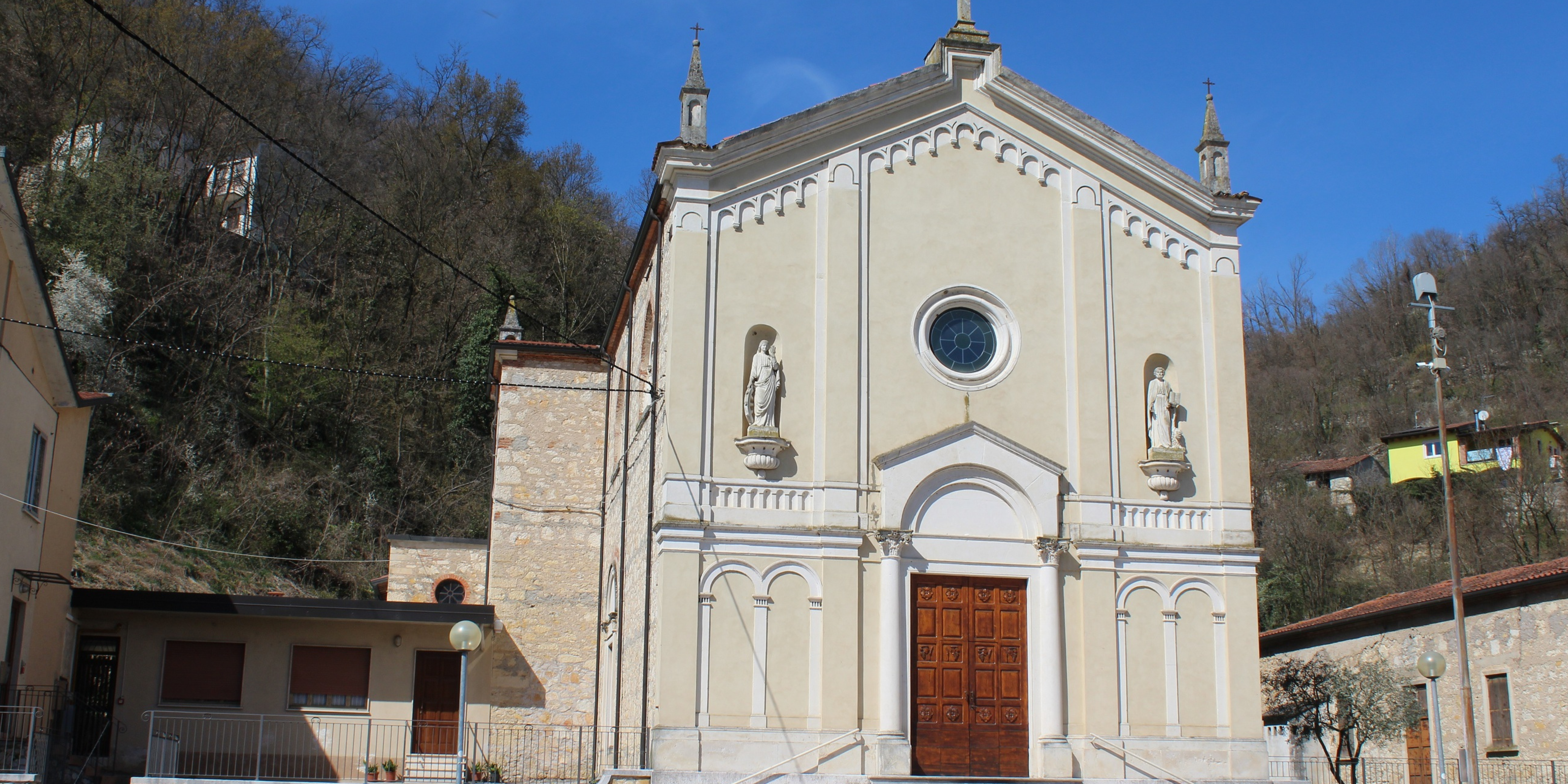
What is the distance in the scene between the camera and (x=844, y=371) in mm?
15781

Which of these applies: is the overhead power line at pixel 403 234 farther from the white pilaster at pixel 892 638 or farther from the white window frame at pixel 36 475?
the white window frame at pixel 36 475

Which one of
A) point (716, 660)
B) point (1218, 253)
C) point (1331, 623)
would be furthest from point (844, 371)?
point (1331, 623)

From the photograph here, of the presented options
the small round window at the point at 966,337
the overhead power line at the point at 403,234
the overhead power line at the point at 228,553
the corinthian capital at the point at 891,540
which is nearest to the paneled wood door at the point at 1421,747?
the small round window at the point at 966,337

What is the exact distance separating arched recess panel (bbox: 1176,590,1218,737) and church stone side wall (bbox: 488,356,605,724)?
10185mm

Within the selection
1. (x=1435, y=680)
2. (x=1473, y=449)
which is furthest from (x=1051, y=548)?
(x=1473, y=449)

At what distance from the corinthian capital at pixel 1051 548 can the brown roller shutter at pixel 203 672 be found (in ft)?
42.2

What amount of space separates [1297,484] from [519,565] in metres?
34.2

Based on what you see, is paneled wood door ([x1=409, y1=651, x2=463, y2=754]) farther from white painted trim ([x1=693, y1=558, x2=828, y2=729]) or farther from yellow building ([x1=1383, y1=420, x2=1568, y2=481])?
yellow building ([x1=1383, y1=420, x2=1568, y2=481])

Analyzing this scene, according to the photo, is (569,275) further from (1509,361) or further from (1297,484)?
(1509,361)

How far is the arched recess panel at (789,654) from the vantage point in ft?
47.9

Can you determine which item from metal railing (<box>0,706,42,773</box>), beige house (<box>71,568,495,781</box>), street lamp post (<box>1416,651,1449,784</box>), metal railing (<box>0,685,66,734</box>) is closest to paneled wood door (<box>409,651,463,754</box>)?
beige house (<box>71,568,495,781</box>)

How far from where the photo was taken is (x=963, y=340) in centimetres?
1653

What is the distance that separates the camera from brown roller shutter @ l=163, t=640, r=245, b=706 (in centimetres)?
1961

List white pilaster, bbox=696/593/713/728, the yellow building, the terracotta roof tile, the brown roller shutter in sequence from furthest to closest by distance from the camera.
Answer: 1. the yellow building
2. the terracotta roof tile
3. the brown roller shutter
4. white pilaster, bbox=696/593/713/728
